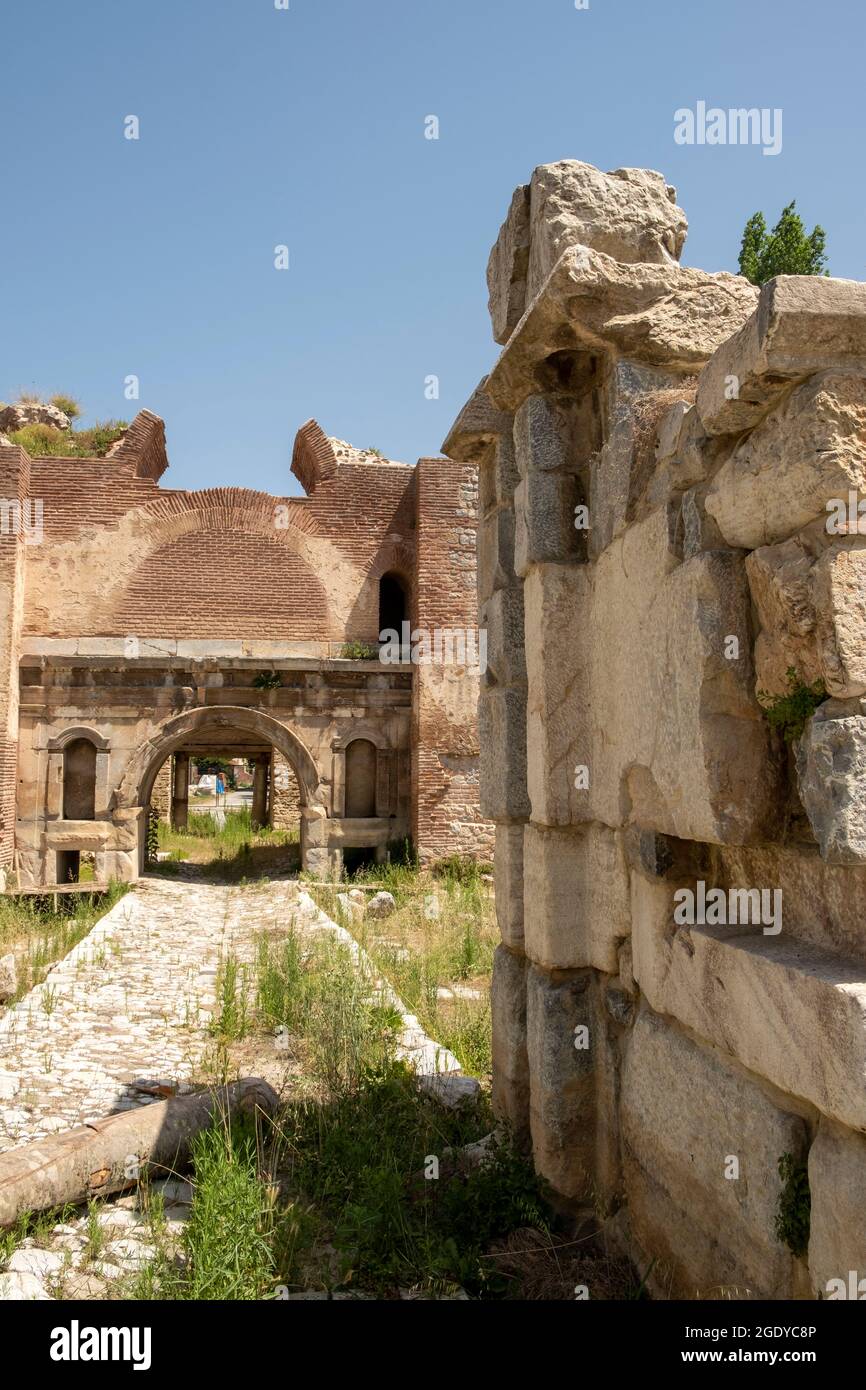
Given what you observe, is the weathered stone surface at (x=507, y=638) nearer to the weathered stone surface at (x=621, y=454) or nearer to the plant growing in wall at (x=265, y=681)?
the weathered stone surface at (x=621, y=454)

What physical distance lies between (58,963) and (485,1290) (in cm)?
606

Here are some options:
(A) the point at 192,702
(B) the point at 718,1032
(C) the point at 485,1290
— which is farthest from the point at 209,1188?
(A) the point at 192,702

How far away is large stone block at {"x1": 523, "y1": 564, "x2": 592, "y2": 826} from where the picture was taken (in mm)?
3373

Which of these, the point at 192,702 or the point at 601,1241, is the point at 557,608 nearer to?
the point at 601,1241

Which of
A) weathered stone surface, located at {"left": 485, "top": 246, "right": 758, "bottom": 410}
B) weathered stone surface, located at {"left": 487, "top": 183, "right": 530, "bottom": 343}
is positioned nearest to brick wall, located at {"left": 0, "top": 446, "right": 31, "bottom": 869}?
weathered stone surface, located at {"left": 487, "top": 183, "right": 530, "bottom": 343}

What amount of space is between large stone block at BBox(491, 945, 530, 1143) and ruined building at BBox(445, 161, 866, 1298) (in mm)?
15

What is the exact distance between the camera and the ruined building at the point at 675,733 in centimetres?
199

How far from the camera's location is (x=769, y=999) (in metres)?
2.09

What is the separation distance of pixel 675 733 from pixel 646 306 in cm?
152

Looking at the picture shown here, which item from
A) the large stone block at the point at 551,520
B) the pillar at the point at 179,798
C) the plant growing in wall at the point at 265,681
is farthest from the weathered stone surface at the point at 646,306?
the pillar at the point at 179,798

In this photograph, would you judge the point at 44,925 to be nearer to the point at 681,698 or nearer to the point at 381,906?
the point at 381,906

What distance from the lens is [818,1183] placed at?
1.94 metres

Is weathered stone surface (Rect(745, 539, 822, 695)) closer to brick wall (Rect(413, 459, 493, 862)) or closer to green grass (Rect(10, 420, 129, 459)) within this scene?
brick wall (Rect(413, 459, 493, 862))

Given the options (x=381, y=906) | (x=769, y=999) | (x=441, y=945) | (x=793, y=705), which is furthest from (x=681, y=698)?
(x=381, y=906)
